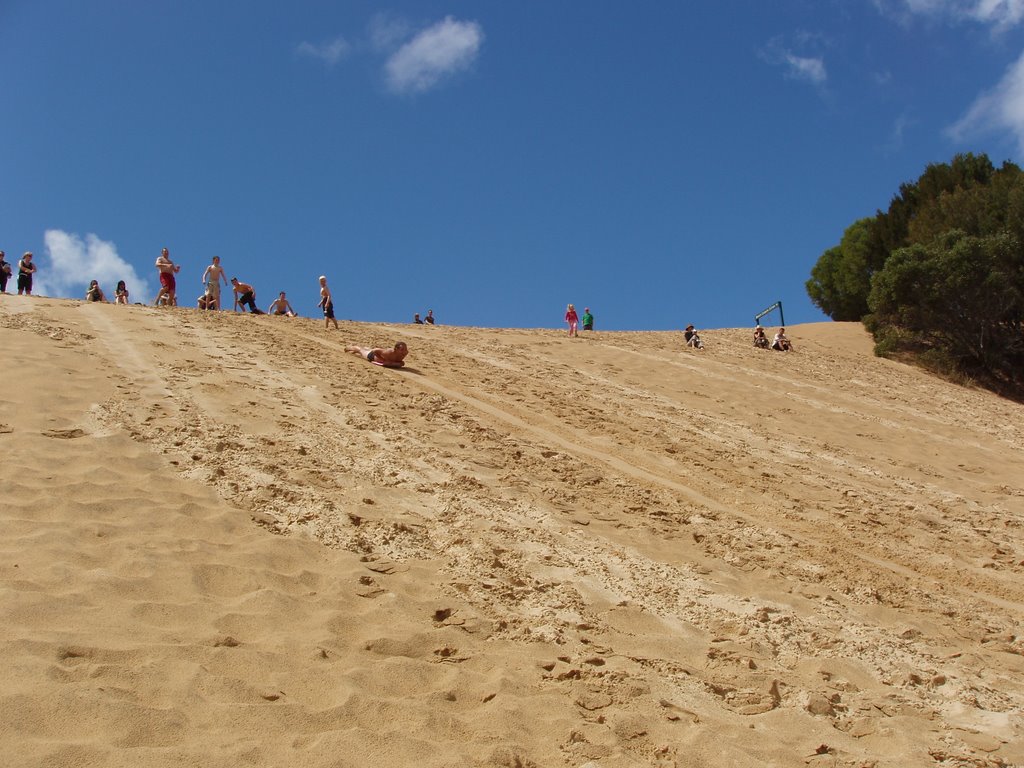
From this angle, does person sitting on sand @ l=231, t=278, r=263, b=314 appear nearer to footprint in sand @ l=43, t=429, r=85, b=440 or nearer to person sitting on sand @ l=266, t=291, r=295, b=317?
person sitting on sand @ l=266, t=291, r=295, b=317

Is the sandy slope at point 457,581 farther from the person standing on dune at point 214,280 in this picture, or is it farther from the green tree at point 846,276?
the green tree at point 846,276

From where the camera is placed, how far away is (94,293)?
17484 mm

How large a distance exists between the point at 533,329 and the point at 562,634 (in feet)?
59.2

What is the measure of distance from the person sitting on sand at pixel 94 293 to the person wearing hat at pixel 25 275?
114 cm

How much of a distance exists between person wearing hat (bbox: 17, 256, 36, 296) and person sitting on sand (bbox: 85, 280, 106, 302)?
1137 millimetres

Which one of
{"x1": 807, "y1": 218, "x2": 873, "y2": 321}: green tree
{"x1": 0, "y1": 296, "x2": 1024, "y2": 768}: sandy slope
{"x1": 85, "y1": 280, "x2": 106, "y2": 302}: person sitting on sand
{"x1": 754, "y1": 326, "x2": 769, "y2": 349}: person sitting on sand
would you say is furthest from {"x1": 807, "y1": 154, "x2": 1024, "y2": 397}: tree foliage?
{"x1": 85, "y1": 280, "x2": 106, "y2": 302}: person sitting on sand

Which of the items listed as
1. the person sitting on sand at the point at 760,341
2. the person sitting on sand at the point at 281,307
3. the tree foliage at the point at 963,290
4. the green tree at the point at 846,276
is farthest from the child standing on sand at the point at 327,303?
the green tree at the point at 846,276

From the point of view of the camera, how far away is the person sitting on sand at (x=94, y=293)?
57.3 feet

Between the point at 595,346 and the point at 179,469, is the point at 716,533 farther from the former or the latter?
the point at 595,346

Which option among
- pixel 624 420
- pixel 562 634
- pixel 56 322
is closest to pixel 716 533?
pixel 562 634

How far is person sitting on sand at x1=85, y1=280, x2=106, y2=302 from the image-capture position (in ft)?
57.3

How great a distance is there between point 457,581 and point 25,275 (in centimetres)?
1528

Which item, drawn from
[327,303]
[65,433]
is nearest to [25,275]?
[327,303]

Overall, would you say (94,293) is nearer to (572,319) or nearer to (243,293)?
(243,293)
